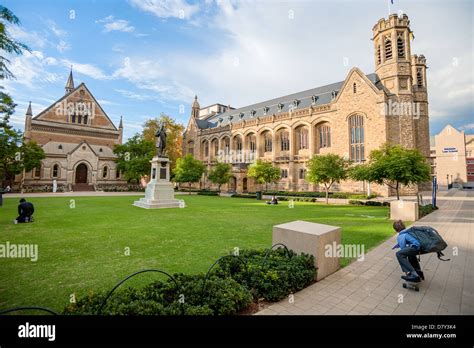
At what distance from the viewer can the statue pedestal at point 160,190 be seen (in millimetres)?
19031

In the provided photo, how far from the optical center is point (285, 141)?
44812 millimetres

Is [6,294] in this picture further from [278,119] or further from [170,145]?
[170,145]

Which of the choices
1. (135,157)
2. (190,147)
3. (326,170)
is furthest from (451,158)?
(135,157)

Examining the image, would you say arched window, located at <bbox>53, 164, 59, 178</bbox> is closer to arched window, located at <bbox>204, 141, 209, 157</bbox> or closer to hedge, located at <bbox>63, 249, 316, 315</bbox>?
arched window, located at <bbox>204, 141, 209, 157</bbox>

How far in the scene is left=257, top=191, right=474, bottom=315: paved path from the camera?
4109 mm

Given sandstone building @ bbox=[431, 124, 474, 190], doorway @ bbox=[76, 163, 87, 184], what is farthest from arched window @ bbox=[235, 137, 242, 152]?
sandstone building @ bbox=[431, 124, 474, 190]

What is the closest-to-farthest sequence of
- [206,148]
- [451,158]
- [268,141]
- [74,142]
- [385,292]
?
[385,292] → [74,142] → [268,141] → [206,148] → [451,158]

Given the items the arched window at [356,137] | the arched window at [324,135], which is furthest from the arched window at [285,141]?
the arched window at [356,137]

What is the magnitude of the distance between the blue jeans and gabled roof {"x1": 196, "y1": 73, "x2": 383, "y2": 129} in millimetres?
37071

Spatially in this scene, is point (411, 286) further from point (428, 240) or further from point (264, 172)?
point (264, 172)

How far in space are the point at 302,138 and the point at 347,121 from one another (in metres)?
8.76

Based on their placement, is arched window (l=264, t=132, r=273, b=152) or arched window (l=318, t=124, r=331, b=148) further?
arched window (l=264, t=132, r=273, b=152)
